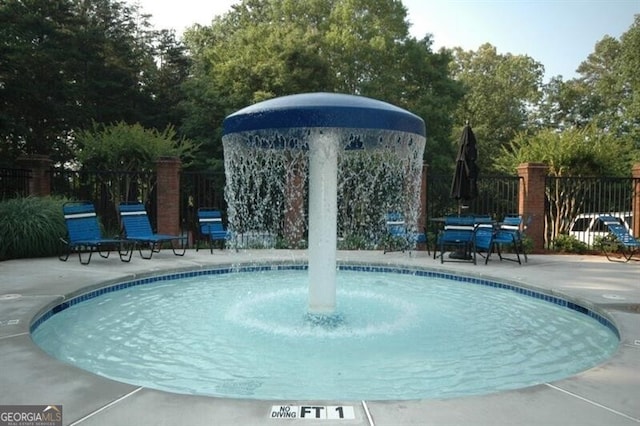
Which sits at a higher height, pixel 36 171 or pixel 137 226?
pixel 36 171

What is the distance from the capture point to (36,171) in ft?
36.2

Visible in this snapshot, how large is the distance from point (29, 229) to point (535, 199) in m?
11.0

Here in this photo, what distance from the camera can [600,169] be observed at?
46.7 feet

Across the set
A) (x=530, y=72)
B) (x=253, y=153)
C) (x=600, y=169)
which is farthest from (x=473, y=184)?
(x=530, y=72)

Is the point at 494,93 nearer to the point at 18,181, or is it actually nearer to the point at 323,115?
the point at 18,181

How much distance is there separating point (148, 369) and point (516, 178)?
33.9 ft

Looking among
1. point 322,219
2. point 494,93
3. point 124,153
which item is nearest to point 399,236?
point 322,219

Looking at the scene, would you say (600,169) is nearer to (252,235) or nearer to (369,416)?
(252,235)

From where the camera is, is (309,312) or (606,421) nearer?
(606,421)

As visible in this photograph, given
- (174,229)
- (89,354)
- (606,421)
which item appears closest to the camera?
(606,421)

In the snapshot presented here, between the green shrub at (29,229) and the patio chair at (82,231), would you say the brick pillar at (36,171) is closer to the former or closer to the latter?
the green shrub at (29,229)

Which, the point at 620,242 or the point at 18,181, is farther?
the point at 18,181

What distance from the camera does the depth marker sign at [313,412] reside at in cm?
254

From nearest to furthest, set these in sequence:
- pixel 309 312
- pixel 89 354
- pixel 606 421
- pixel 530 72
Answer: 1. pixel 606 421
2. pixel 89 354
3. pixel 309 312
4. pixel 530 72
